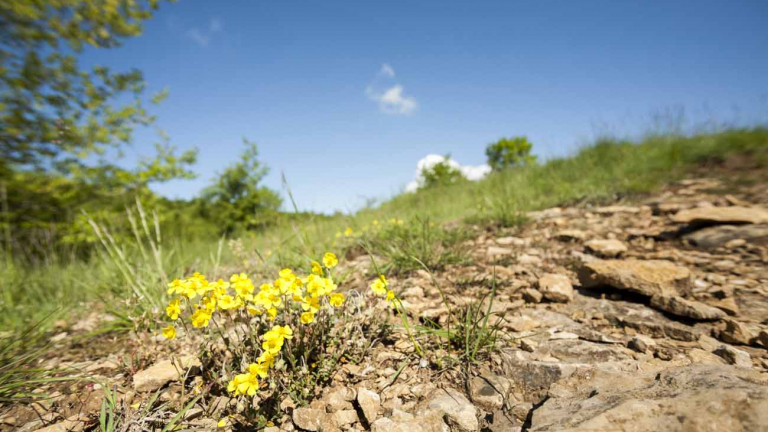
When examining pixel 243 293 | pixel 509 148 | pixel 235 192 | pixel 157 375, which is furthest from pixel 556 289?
pixel 509 148

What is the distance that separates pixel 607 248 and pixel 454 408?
7.37ft

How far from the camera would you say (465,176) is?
8.09 meters

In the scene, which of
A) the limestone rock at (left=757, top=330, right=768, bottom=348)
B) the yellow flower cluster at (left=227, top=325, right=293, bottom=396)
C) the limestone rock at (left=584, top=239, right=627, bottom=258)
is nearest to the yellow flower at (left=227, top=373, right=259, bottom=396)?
the yellow flower cluster at (left=227, top=325, right=293, bottom=396)

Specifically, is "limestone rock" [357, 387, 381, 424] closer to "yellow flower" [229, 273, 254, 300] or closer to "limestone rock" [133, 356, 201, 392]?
"yellow flower" [229, 273, 254, 300]

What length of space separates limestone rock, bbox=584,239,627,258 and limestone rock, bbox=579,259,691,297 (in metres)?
0.47

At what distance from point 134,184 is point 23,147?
1826 mm

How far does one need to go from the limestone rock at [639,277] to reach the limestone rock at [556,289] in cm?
19

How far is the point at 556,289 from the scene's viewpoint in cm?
193

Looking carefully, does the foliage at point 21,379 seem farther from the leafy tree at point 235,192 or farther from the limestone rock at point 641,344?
the leafy tree at point 235,192

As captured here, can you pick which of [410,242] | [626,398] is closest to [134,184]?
[410,242]

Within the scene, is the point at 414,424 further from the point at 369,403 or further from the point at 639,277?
the point at 639,277

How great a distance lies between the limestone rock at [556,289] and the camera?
1.92 m

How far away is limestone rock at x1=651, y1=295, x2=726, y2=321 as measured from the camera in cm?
157

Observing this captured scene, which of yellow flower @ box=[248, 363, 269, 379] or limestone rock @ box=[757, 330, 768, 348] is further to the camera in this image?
limestone rock @ box=[757, 330, 768, 348]
